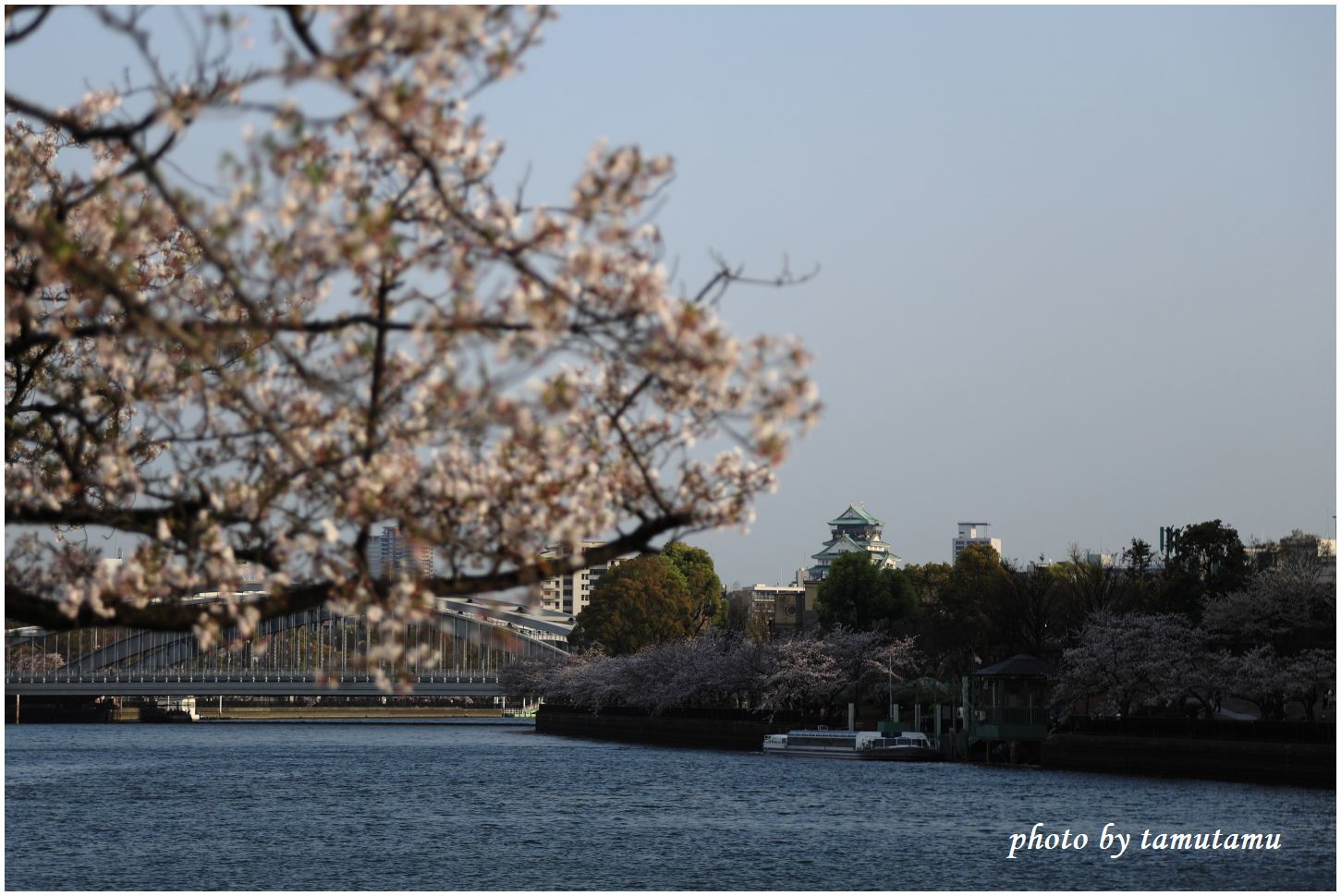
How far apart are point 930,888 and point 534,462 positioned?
20816 mm

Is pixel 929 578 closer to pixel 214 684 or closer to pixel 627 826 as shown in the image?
pixel 214 684

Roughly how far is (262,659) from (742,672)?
204 feet

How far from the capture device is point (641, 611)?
11781cm

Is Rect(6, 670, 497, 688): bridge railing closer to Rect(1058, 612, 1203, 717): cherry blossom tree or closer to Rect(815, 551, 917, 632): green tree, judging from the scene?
Rect(815, 551, 917, 632): green tree

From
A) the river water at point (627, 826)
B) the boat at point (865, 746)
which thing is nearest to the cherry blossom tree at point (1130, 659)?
the river water at point (627, 826)

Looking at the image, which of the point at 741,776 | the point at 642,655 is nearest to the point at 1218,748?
the point at 741,776

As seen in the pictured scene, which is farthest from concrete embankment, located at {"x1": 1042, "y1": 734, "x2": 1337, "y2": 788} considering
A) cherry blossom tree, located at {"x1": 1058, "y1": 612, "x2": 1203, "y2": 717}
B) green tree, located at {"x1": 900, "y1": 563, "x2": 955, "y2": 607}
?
green tree, located at {"x1": 900, "y1": 563, "x2": 955, "y2": 607}

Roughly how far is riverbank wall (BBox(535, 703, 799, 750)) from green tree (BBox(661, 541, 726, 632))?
13657mm

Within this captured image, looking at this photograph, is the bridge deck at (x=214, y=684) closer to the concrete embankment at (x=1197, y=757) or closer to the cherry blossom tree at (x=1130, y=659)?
the cherry blossom tree at (x=1130, y=659)

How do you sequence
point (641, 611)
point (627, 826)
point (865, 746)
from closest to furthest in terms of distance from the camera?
point (627, 826)
point (865, 746)
point (641, 611)

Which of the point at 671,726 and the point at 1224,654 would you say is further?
the point at 671,726

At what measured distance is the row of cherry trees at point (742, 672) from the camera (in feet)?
287

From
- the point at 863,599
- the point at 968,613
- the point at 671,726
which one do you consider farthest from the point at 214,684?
the point at 968,613

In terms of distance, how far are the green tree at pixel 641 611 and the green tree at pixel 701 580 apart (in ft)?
4.46
